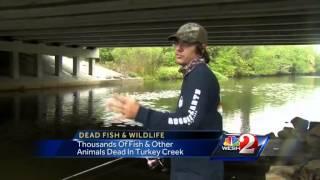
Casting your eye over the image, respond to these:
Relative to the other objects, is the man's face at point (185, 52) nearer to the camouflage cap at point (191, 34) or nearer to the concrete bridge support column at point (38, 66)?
the camouflage cap at point (191, 34)

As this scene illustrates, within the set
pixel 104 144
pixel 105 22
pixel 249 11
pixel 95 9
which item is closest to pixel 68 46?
pixel 105 22

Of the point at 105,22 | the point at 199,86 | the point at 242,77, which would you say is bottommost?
the point at 242,77

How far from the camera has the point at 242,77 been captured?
71625 mm

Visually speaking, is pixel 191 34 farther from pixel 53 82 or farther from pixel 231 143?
pixel 53 82

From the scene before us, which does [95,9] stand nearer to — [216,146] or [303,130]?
[303,130]

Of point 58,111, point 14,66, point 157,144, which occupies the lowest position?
point 58,111

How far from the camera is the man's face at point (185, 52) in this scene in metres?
3.37

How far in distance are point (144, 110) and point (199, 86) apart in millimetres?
429

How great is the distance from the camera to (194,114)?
3.14m

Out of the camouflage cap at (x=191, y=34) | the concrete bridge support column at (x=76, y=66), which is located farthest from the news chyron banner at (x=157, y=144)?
the concrete bridge support column at (x=76, y=66)

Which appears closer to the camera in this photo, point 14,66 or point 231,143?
point 231,143

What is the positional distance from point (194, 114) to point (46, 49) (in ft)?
122

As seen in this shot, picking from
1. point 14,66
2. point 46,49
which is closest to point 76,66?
point 46,49

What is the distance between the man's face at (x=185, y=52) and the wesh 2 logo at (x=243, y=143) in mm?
951
